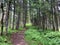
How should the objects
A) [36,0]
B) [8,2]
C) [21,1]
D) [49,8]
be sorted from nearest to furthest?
1. [8,2]
2. [49,8]
3. [36,0]
4. [21,1]

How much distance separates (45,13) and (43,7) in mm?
1744

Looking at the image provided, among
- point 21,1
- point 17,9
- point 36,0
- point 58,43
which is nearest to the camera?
point 58,43

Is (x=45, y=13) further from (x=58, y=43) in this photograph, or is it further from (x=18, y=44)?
(x=58, y=43)

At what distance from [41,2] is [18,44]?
20.8 metres

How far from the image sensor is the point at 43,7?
37.5m

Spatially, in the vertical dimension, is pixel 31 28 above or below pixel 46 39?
below

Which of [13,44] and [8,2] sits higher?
[8,2]

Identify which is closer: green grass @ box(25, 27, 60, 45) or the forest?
green grass @ box(25, 27, 60, 45)

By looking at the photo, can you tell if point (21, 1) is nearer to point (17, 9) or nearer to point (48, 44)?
point (17, 9)

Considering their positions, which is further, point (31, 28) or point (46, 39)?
point (31, 28)

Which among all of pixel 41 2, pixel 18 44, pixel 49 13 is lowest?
pixel 18 44

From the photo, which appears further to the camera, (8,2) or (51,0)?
(51,0)

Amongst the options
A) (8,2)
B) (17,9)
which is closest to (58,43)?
(8,2)

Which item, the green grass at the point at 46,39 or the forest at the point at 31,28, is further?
the forest at the point at 31,28
